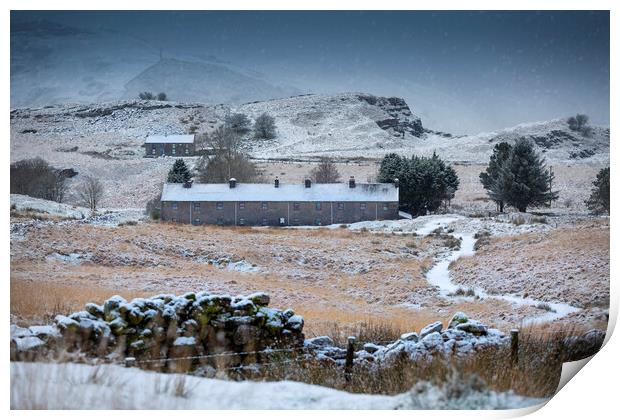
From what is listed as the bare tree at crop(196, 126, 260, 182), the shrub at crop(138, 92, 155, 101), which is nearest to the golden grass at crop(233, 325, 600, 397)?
the bare tree at crop(196, 126, 260, 182)

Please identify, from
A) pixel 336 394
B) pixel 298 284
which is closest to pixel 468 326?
pixel 336 394

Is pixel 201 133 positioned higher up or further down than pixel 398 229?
higher up

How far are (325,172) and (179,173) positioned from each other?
238cm

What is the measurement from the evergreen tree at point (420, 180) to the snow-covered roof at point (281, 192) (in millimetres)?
225

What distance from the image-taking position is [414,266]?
9266 millimetres

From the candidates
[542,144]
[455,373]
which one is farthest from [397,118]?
[455,373]

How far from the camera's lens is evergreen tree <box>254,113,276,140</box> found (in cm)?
927

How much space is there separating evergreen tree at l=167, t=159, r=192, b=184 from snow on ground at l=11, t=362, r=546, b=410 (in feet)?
9.70

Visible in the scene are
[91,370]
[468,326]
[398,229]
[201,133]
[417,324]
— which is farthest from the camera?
[398,229]

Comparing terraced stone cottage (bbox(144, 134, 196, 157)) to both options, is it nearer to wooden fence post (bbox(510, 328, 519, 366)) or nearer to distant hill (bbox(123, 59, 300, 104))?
distant hill (bbox(123, 59, 300, 104))

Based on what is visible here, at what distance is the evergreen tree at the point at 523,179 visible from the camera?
29.3 ft

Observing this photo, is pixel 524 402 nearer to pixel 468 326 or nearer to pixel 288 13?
pixel 468 326

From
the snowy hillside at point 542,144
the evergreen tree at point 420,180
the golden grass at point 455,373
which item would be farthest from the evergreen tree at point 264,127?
the golden grass at point 455,373

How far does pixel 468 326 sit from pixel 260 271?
2.67 m
